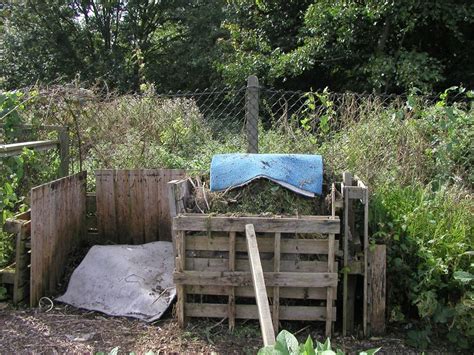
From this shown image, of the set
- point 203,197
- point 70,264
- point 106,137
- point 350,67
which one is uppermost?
point 350,67

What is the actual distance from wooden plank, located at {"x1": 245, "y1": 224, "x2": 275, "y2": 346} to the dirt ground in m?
0.77

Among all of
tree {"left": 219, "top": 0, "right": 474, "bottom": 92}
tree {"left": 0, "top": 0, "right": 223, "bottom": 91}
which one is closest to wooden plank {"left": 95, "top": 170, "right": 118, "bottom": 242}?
tree {"left": 219, "top": 0, "right": 474, "bottom": 92}

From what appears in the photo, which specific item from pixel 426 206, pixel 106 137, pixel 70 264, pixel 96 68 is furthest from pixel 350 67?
pixel 96 68

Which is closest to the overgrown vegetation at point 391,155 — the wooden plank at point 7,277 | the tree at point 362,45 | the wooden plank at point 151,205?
the wooden plank at point 151,205

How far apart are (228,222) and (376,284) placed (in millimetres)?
1231

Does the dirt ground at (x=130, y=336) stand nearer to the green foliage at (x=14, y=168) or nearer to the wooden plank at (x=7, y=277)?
the wooden plank at (x=7, y=277)

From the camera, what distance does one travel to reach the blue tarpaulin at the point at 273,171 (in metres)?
4.00

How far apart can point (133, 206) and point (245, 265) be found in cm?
183

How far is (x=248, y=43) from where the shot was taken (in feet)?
39.2

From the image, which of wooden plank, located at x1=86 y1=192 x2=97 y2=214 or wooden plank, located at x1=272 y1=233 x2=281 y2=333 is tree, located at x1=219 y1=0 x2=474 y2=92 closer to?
wooden plank, located at x1=86 y1=192 x2=97 y2=214

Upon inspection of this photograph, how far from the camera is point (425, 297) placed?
12.0 feet

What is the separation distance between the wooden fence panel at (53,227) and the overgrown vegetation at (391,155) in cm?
88

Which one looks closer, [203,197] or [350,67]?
[203,197]

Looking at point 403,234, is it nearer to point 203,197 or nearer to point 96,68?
point 203,197
